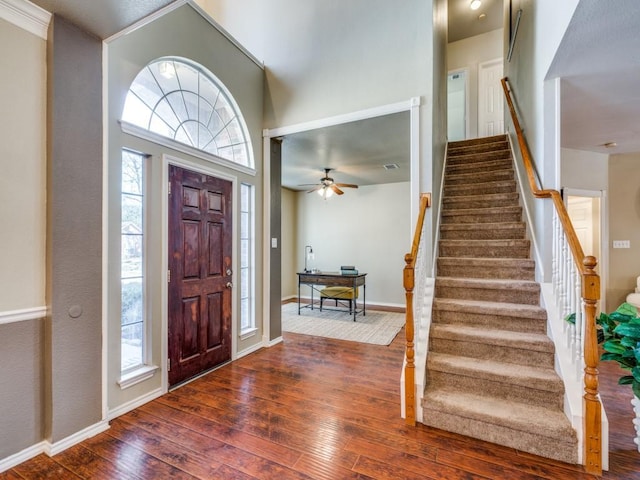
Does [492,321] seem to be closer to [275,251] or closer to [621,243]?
[275,251]

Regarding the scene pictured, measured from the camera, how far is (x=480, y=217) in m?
3.65

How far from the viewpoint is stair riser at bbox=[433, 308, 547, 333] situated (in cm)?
254

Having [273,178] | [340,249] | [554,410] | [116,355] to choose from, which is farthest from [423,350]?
[340,249]

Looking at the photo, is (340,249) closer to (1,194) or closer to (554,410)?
(554,410)

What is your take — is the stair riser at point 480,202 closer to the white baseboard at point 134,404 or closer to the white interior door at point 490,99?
the white interior door at point 490,99

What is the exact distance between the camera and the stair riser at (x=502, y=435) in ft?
6.16

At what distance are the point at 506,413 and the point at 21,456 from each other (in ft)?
9.97

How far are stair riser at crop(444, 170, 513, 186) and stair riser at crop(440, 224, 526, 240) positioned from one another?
92 cm

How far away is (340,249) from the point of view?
7.12 m

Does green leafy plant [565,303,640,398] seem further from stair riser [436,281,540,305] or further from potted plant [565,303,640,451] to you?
stair riser [436,281,540,305]

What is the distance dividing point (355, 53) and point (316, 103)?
69 cm

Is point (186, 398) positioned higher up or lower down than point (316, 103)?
lower down

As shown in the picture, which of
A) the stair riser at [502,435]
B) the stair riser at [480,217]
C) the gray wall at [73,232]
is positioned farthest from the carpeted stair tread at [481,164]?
the gray wall at [73,232]

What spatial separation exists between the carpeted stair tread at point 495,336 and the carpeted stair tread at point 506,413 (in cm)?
42
